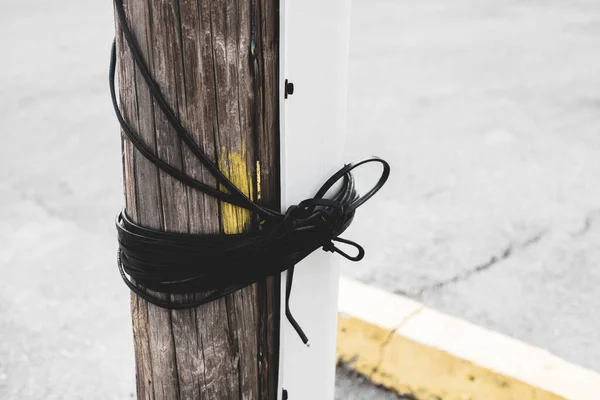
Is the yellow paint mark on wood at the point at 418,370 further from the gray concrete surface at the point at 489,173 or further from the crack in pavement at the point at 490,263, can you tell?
the crack in pavement at the point at 490,263

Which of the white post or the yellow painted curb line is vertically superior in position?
the white post

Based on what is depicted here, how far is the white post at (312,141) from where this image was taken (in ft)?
4.06

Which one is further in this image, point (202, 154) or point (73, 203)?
point (73, 203)

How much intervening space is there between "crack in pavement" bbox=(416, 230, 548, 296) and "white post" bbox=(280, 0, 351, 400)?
72.3 inches

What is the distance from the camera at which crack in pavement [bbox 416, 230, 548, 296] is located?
3305 mm

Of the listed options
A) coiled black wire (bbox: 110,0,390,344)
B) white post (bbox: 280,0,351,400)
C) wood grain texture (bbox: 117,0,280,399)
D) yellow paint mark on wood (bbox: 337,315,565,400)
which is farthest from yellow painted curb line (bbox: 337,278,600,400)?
coiled black wire (bbox: 110,0,390,344)

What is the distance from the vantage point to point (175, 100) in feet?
3.94

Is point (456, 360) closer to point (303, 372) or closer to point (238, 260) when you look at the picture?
point (303, 372)

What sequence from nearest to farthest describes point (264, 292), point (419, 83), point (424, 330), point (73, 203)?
point (264, 292) < point (424, 330) < point (73, 203) < point (419, 83)

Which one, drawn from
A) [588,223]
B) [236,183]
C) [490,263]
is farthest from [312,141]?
[588,223]

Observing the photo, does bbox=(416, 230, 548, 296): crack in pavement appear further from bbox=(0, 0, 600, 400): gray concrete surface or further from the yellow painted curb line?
the yellow painted curb line

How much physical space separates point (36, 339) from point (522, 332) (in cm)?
208

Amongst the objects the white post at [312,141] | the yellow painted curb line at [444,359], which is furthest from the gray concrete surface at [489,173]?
the white post at [312,141]

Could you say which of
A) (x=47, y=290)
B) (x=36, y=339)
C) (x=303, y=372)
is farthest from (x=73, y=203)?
(x=303, y=372)
